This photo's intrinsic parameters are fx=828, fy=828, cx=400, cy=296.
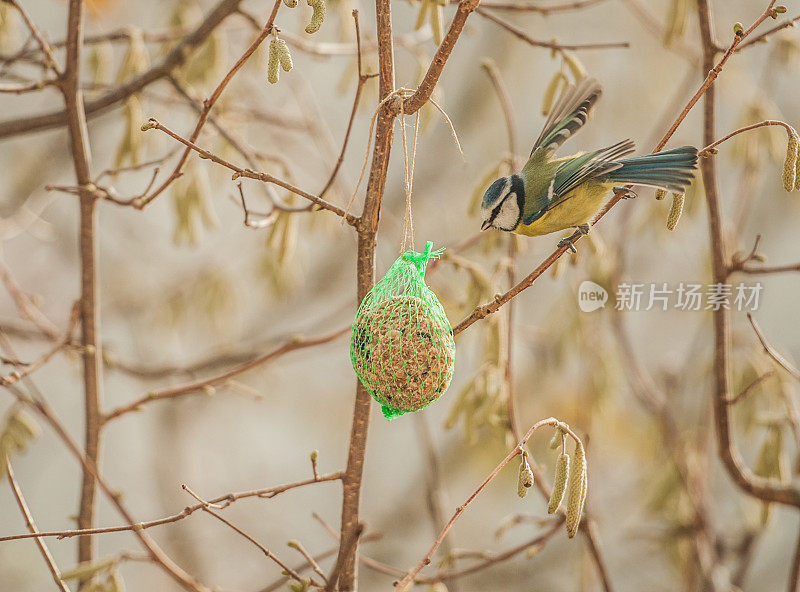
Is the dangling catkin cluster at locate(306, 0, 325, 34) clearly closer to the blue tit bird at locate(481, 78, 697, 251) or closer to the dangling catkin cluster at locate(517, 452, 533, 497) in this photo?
the blue tit bird at locate(481, 78, 697, 251)

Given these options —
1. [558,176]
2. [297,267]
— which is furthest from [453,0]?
[297,267]

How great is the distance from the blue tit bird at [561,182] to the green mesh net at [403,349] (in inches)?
8.0

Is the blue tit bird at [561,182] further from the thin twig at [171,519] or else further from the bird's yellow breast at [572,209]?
the thin twig at [171,519]

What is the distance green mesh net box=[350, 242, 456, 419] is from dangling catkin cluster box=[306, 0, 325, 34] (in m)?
0.37

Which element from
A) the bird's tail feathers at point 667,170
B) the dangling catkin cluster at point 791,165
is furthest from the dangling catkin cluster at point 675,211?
the dangling catkin cluster at point 791,165

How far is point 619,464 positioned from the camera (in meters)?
4.54

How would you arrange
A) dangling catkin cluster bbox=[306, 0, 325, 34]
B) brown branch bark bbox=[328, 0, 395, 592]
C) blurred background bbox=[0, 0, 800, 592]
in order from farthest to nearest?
blurred background bbox=[0, 0, 800, 592] → brown branch bark bbox=[328, 0, 395, 592] → dangling catkin cluster bbox=[306, 0, 325, 34]

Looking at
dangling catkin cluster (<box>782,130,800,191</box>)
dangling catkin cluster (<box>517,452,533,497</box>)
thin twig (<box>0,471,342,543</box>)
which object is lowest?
dangling catkin cluster (<box>517,452,533,497</box>)

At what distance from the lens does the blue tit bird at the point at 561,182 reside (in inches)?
50.3

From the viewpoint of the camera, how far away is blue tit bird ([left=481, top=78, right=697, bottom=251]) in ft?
4.19

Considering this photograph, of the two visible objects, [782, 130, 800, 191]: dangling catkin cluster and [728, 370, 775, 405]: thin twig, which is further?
[728, 370, 775, 405]: thin twig

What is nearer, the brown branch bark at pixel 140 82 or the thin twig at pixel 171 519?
the thin twig at pixel 171 519

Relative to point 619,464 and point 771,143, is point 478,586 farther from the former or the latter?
point 771,143

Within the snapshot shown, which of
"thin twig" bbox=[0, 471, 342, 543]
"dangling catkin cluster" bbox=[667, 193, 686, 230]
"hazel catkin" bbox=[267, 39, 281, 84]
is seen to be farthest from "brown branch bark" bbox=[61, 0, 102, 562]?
"dangling catkin cluster" bbox=[667, 193, 686, 230]
